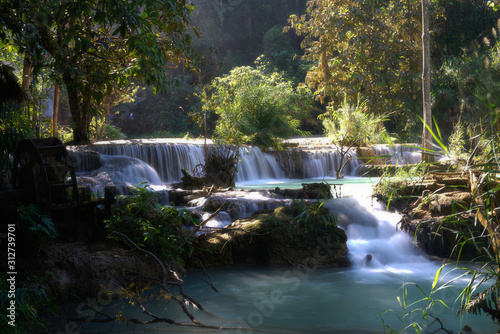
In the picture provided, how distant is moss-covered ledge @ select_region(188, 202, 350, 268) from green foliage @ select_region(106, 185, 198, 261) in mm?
737

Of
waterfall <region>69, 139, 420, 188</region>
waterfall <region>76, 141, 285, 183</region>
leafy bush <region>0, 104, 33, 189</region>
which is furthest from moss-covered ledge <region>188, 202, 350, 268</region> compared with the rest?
waterfall <region>76, 141, 285, 183</region>

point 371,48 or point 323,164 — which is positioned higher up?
point 371,48

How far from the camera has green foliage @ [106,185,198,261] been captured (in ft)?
19.4

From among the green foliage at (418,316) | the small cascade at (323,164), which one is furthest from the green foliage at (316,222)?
the small cascade at (323,164)

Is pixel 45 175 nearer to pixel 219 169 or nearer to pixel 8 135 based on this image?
pixel 8 135

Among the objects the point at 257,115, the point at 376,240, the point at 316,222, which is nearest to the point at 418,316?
the point at 316,222

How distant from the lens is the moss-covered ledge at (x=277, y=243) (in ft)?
23.2

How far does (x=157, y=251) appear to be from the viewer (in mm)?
6039

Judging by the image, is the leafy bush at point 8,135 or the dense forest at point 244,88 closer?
the dense forest at point 244,88

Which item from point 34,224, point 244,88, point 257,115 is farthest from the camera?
point 244,88

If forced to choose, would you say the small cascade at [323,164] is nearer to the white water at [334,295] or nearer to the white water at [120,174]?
the white water at [120,174]

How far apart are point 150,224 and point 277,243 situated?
2.20 metres

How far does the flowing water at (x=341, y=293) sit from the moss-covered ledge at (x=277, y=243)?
0.70 ft

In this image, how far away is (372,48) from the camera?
856 inches
